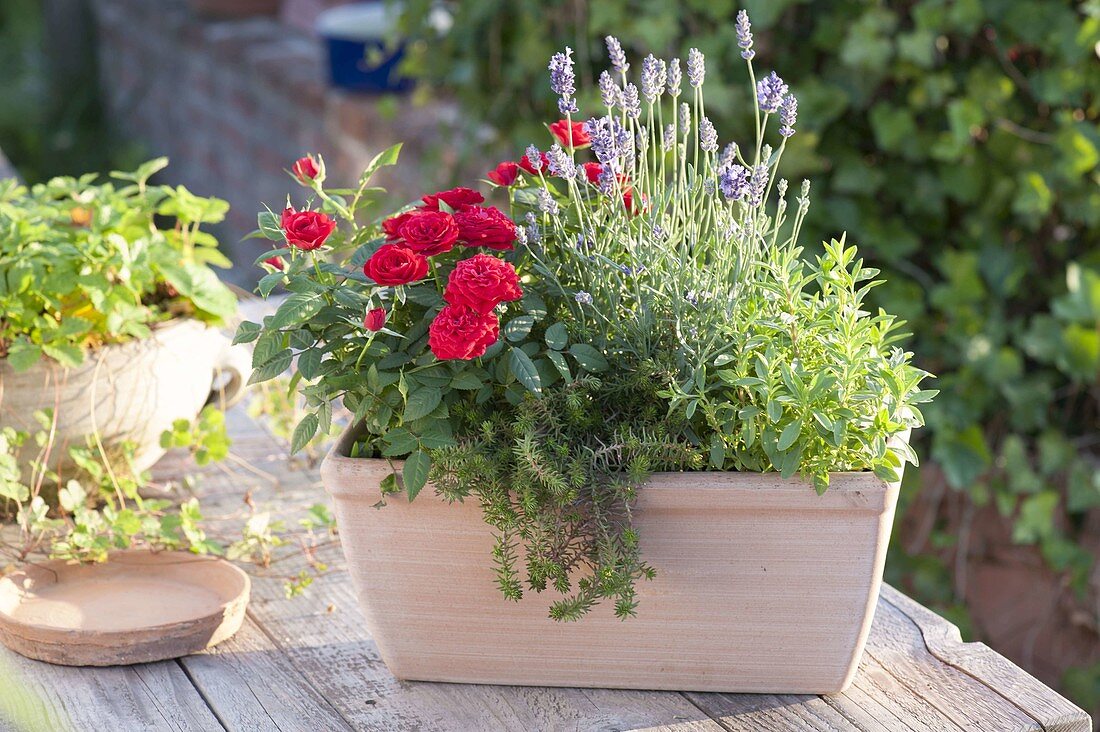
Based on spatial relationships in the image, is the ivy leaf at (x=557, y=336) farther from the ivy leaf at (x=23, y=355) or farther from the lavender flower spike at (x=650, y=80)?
the ivy leaf at (x=23, y=355)

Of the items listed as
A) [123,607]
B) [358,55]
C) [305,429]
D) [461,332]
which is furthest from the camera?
[358,55]

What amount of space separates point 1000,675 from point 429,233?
0.57 metres

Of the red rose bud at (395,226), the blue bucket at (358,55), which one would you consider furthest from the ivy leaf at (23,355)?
the blue bucket at (358,55)

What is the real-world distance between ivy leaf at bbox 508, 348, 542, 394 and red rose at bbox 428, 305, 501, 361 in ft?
0.12

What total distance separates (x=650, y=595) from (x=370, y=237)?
14.9 inches

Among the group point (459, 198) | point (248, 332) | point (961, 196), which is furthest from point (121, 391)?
point (961, 196)

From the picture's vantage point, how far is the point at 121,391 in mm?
1247

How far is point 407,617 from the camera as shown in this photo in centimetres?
99

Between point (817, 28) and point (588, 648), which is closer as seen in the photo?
point (588, 648)

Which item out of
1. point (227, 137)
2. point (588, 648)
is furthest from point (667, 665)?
point (227, 137)

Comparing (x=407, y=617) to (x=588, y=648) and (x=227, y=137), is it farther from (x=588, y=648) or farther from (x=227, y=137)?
(x=227, y=137)

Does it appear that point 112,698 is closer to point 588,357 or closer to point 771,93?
point 588,357

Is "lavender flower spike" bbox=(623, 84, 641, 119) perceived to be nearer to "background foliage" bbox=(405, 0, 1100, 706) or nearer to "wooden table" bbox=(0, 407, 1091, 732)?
"wooden table" bbox=(0, 407, 1091, 732)

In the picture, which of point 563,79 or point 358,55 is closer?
point 563,79
